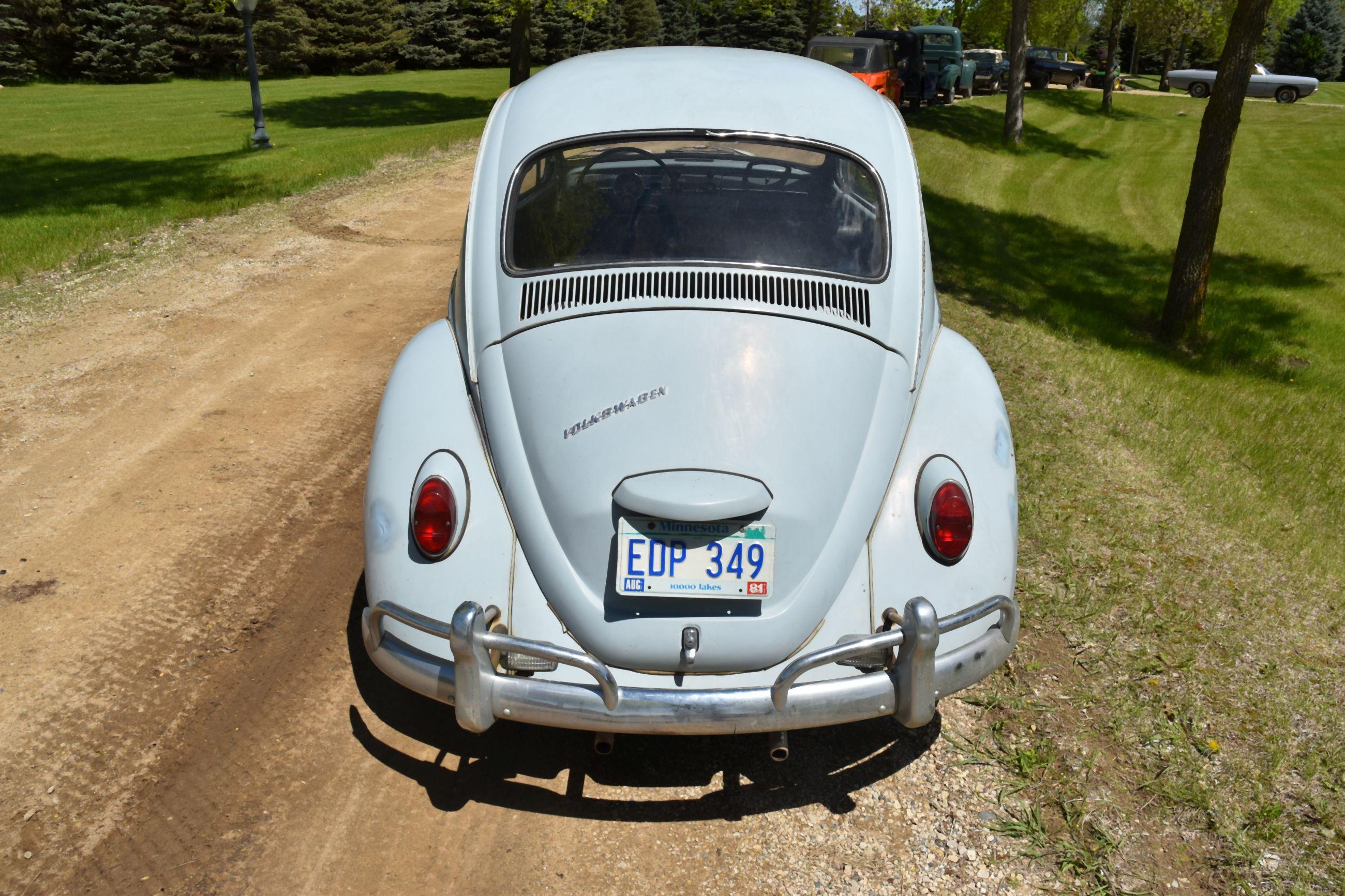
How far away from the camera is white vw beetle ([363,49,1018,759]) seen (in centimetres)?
294

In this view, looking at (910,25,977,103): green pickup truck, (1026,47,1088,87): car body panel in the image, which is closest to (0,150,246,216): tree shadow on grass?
(910,25,977,103): green pickup truck

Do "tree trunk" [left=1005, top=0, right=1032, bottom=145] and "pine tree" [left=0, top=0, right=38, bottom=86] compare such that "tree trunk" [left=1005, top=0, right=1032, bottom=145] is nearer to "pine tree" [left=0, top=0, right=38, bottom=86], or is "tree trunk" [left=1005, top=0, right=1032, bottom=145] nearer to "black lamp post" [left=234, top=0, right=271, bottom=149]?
"black lamp post" [left=234, top=0, right=271, bottom=149]

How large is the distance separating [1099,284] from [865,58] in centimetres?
1077

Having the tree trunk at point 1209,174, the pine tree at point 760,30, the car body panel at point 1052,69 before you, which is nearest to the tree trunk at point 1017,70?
the tree trunk at point 1209,174

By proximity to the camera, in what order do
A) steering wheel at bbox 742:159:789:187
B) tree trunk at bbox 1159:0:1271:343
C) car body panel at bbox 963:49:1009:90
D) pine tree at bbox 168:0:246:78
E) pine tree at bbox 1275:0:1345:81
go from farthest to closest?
pine tree at bbox 1275:0:1345:81
pine tree at bbox 168:0:246:78
car body panel at bbox 963:49:1009:90
tree trunk at bbox 1159:0:1271:343
steering wheel at bbox 742:159:789:187

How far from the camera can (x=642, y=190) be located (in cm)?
401

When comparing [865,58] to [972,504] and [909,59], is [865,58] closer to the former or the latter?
[909,59]

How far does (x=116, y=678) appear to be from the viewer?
3.72m

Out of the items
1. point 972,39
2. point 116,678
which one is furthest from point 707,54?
point 972,39

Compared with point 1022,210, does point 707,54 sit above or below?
above

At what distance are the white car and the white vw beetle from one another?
43537mm

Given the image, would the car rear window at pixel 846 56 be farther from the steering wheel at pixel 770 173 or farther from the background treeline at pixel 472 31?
the steering wheel at pixel 770 173

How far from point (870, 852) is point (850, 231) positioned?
7.34 ft

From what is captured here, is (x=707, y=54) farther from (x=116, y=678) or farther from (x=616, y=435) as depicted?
(x=116, y=678)
